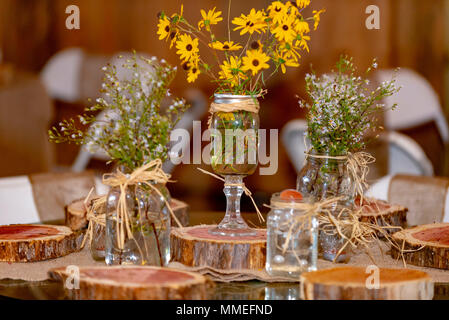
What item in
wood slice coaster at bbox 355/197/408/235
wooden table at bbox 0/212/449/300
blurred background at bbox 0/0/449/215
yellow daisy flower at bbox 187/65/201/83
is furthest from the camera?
blurred background at bbox 0/0/449/215

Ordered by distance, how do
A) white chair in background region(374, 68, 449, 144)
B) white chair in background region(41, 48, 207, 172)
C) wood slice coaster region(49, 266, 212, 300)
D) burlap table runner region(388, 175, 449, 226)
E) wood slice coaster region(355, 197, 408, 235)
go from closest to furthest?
wood slice coaster region(49, 266, 212, 300) < wood slice coaster region(355, 197, 408, 235) < burlap table runner region(388, 175, 449, 226) < white chair in background region(374, 68, 449, 144) < white chair in background region(41, 48, 207, 172)

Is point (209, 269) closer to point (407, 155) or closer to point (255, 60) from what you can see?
point (255, 60)

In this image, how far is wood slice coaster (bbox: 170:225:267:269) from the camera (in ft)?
5.12

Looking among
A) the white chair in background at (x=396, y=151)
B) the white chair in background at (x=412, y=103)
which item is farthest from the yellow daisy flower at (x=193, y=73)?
the white chair in background at (x=412, y=103)

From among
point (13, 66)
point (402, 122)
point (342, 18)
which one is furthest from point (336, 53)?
point (13, 66)

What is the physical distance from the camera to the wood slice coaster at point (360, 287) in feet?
4.16

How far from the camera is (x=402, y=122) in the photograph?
4.47 m

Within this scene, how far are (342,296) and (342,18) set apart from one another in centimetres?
352

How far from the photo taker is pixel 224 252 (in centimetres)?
156

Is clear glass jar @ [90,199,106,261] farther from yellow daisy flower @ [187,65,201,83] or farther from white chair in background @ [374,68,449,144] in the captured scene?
white chair in background @ [374,68,449,144]

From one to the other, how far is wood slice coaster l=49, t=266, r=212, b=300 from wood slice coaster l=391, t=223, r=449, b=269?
1.81 feet

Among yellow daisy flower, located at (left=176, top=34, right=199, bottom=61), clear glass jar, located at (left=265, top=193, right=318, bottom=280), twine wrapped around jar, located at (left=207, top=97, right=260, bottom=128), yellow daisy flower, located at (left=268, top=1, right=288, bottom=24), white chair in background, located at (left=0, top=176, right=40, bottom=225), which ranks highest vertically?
yellow daisy flower, located at (left=268, top=1, right=288, bottom=24)

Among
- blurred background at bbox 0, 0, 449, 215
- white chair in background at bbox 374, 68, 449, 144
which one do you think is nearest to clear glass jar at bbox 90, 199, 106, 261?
blurred background at bbox 0, 0, 449, 215
